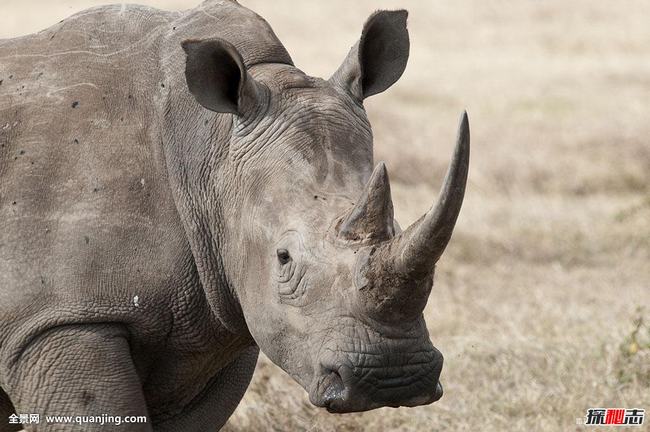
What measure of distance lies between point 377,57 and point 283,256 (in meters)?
1.08

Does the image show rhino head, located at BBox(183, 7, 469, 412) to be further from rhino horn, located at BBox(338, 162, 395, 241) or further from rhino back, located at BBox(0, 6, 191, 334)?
rhino back, located at BBox(0, 6, 191, 334)

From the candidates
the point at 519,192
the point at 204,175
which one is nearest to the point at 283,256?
the point at 204,175

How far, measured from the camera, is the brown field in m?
7.70

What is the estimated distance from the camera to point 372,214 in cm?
493

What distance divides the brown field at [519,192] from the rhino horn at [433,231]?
2535 millimetres

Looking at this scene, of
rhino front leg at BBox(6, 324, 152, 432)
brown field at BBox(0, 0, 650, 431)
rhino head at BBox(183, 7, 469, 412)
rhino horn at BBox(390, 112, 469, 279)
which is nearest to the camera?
rhino horn at BBox(390, 112, 469, 279)

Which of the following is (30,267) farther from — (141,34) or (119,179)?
(141,34)

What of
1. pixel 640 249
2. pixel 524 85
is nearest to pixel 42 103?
pixel 640 249

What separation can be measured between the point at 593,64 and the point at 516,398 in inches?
631

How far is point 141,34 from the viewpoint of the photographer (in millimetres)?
5922

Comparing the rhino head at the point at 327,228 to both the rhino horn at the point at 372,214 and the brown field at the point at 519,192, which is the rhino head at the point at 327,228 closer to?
the rhino horn at the point at 372,214

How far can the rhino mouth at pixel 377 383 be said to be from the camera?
16.0ft

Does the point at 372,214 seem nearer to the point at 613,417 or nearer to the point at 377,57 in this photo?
the point at 377,57

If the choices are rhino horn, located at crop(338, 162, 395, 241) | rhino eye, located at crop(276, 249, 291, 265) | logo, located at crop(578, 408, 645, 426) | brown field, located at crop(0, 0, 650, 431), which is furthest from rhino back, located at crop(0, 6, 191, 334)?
logo, located at crop(578, 408, 645, 426)
